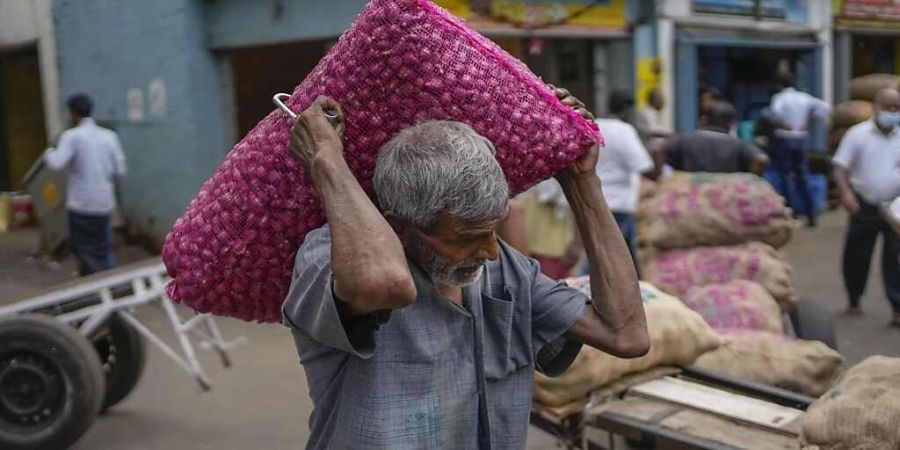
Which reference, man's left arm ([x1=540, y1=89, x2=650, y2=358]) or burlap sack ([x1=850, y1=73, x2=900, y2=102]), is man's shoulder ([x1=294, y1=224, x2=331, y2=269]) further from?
burlap sack ([x1=850, y1=73, x2=900, y2=102])

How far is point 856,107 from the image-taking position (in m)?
12.7

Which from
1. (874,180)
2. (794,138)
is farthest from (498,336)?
(794,138)

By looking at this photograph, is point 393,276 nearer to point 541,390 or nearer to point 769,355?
point 541,390

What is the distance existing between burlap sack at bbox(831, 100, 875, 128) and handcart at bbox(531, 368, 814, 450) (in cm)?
1049

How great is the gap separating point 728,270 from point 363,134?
3239 millimetres

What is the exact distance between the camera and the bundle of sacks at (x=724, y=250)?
4.25 m

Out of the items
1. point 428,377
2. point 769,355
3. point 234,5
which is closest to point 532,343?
point 428,377

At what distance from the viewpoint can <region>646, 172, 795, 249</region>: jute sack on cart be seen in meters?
4.71

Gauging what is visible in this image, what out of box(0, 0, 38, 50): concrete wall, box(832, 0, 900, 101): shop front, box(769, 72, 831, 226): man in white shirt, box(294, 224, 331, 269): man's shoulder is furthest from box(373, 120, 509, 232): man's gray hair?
box(832, 0, 900, 101): shop front

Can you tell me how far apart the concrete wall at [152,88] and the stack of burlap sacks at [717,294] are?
185 inches

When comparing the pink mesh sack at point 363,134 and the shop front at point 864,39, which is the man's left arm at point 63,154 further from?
the shop front at point 864,39

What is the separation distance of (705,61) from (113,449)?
9511 millimetres

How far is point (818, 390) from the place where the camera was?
3.55 m

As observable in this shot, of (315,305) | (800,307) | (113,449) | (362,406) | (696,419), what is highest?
(315,305)
